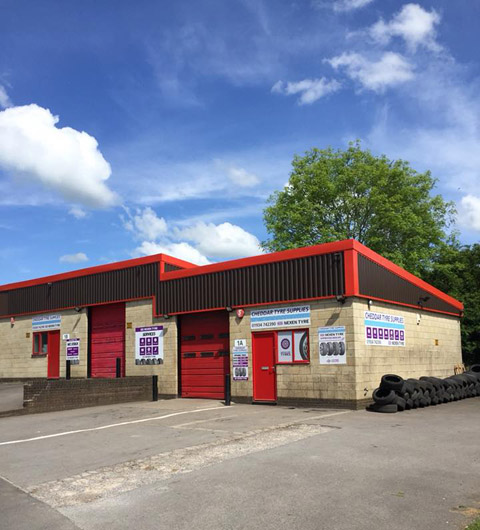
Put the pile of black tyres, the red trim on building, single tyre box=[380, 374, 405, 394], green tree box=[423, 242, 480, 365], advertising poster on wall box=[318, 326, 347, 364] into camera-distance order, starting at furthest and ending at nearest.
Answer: green tree box=[423, 242, 480, 365]
advertising poster on wall box=[318, 326, 347, 364]
the red trim on building
single tyre box=[380, 374, 405, 394]
the pile of black tyres

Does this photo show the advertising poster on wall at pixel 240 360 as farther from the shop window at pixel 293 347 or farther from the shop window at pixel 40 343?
the shop window at pixel 40 343

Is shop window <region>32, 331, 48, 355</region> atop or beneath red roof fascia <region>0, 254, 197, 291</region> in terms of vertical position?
beneath

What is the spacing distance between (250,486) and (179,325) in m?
14.7

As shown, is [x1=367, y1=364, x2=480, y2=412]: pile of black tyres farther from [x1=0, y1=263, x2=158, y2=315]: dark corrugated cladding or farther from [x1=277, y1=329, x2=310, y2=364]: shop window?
[x1=0, y1=263, x2=158, y2=315]: dark corrugated cladding

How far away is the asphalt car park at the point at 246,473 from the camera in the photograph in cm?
575

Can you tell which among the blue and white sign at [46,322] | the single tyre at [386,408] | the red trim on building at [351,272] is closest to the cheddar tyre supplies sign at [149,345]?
the blue and white sign at [46,322]

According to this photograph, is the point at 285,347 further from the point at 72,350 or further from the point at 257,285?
the point at 72,350

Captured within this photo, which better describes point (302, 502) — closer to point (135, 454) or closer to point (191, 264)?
point (135, 454)

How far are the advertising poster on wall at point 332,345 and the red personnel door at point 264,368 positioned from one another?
2.00 metres

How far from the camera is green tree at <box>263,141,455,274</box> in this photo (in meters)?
37.3

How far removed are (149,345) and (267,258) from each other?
697cm

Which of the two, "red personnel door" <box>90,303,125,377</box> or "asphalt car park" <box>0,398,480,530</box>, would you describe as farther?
"red personnel door" <box>90,303,125,377</box>

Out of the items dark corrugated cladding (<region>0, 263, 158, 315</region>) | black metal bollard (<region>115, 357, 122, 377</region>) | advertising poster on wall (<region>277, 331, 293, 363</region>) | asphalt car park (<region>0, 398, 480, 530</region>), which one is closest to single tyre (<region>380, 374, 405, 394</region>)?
asphalt car park (<region>0, 398, 480, 530</region>)

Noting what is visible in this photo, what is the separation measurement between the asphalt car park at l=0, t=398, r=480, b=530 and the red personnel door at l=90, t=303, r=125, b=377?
31.6ft
